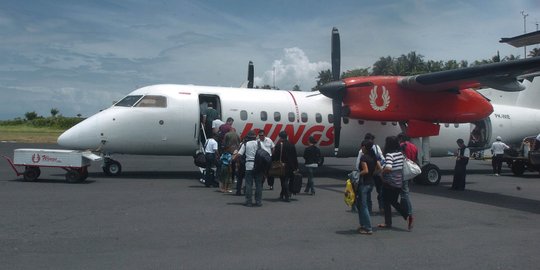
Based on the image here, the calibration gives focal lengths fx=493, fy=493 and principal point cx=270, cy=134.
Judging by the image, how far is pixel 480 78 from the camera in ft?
45.0

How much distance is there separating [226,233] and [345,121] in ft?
34.6

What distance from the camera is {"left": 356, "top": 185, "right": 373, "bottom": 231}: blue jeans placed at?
7.86m

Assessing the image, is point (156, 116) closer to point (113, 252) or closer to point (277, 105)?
point (277, 105)

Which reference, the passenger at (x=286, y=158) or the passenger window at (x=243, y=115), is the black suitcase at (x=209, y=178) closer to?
the passenger at (x=286, y=158)

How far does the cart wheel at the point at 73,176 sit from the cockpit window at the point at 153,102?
2822mm

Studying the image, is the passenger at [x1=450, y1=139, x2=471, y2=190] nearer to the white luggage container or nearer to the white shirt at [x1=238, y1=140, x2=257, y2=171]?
the white shirt at [x1=238, y1=140, x2=257, y2=171]

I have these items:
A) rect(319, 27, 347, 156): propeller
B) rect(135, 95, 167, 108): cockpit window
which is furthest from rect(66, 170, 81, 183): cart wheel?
rect(319, 27, 347, 156): propeller

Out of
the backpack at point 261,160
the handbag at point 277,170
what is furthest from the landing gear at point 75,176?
the backpack at point 261,160

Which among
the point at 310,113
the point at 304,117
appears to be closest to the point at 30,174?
the point at 304,117

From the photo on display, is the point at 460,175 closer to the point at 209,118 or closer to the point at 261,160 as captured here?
the point at 261,160

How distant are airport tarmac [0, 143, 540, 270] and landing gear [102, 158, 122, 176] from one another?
2.67 metres

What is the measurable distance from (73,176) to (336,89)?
8.26 metres

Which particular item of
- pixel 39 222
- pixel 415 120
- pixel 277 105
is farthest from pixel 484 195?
pixel 39 222

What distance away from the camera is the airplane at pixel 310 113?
14.7 meters
